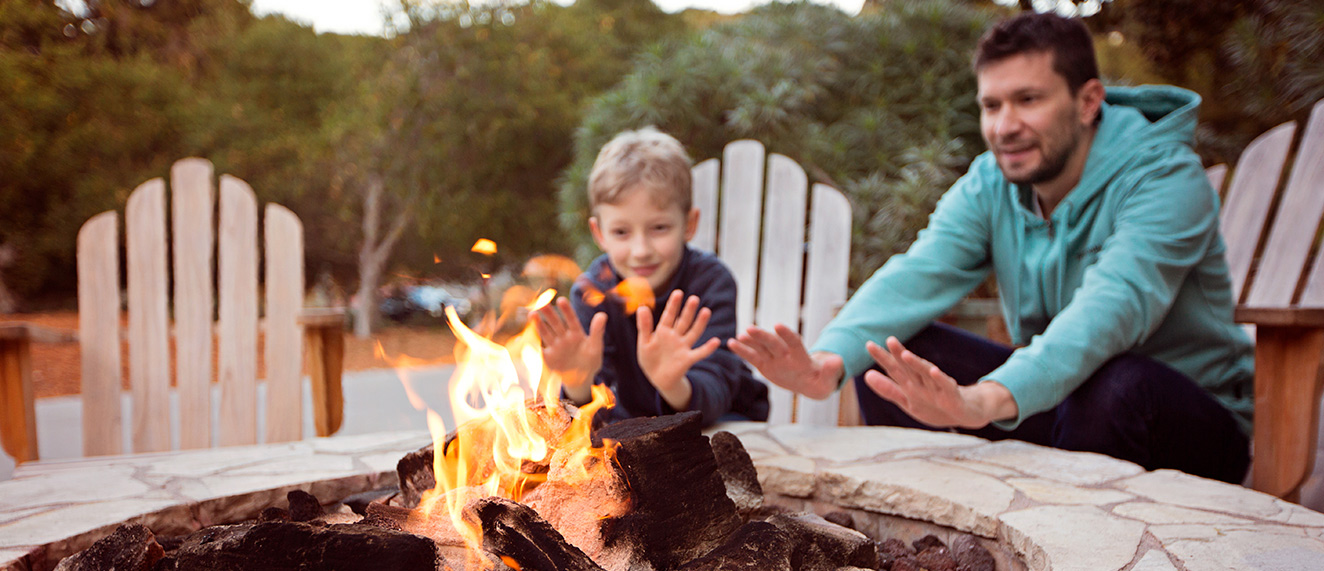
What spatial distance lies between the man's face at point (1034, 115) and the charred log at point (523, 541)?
1804 mm

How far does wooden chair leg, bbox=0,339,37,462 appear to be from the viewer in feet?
A: 7.93

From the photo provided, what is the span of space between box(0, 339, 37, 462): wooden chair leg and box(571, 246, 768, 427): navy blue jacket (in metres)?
1.83

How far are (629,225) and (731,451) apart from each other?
112cm

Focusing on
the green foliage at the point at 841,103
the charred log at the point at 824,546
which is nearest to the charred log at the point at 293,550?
the charred log at the point at 824,546

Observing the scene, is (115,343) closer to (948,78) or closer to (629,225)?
(629,225)

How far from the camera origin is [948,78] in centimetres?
462

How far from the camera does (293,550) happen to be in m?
1.08

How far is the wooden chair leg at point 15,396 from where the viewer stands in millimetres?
2416

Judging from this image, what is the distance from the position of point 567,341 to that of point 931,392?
3.03 ft

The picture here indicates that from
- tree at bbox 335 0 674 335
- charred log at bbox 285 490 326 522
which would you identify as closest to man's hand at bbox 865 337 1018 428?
charred log at bbox 285 490 326 522

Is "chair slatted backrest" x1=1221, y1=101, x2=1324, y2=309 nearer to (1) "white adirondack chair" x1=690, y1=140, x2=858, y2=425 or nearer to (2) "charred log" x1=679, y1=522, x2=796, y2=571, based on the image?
(1) "white adirondack chair" x1=690, y1=140, x2=858, y2=425

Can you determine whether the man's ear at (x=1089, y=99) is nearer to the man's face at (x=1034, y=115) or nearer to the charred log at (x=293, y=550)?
the man's face at (x=1034, y=115)

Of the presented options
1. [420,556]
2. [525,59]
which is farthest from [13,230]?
[420,556]

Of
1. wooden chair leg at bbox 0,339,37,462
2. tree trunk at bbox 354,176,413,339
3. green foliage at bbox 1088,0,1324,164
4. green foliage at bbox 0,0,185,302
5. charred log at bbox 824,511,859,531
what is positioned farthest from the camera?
tree trunk at bbox 354,176,413,339
